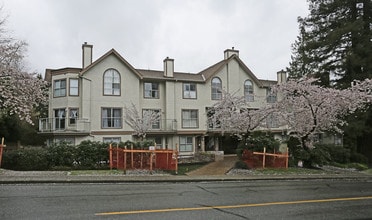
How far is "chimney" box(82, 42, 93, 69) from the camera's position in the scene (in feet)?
110

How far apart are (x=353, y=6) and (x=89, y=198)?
27.6 metres

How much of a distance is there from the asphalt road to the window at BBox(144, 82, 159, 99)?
24686 mm

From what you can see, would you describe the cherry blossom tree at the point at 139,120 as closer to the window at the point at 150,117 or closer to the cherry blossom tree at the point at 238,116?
the window at the point at 150,117

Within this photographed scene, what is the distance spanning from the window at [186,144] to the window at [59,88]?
1241 centimetres

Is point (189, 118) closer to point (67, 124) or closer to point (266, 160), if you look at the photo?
point (67, 124)

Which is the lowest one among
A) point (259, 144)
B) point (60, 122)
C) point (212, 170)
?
point (212, 170)

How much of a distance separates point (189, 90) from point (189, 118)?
9.76ft

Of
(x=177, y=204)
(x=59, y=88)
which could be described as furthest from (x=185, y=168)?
(x=59, y=88)

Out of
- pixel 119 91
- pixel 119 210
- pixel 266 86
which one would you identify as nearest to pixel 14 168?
pixel 119 210

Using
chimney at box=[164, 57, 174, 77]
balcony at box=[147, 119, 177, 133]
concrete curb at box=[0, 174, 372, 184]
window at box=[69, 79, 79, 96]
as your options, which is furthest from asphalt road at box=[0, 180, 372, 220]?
chimney at box=[164, 57, 174, 77]

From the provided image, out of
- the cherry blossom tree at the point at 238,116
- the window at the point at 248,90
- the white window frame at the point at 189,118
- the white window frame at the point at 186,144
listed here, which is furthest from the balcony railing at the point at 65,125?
the window at the point at 248,90

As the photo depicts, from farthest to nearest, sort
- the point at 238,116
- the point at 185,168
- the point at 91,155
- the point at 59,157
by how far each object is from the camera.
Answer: the point at 238,116, the point at 185,168, the point at 91,155, the point at 59,157

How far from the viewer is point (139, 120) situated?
32406mm

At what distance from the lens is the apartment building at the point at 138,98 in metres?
32.4
